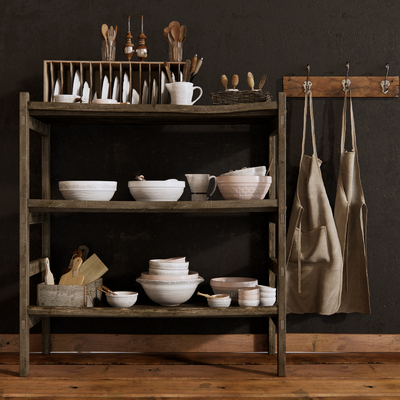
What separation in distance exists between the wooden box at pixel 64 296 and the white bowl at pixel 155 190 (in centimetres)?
56

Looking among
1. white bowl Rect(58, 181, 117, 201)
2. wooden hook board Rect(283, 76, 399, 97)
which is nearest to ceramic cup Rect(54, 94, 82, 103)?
white bowl Rect(58, 181, 117, 201)

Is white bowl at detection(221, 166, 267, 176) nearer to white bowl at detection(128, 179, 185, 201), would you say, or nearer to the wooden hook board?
white bowl at detection(128, 179, 185, 201)

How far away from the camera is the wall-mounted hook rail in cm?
247

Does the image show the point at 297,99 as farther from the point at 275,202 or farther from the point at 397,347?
the point at 397,347

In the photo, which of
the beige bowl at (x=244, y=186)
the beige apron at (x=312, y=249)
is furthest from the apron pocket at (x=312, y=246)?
the beige bowl at (x=244, y=186)

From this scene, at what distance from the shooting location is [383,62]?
2496 mm

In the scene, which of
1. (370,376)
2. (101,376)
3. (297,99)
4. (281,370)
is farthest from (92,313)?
(297,99)

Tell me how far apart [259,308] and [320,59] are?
1514 millimetres

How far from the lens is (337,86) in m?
2.48

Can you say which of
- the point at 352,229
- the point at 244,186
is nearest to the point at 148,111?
the point at 244,186

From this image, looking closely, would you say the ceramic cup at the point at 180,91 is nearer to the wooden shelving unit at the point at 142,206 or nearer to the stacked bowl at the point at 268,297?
the wooden shelving unit at the point at 142,206

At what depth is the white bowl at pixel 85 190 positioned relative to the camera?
6.83 ft

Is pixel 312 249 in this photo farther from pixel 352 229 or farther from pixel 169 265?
pixel 169 265

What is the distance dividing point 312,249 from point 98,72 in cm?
161
